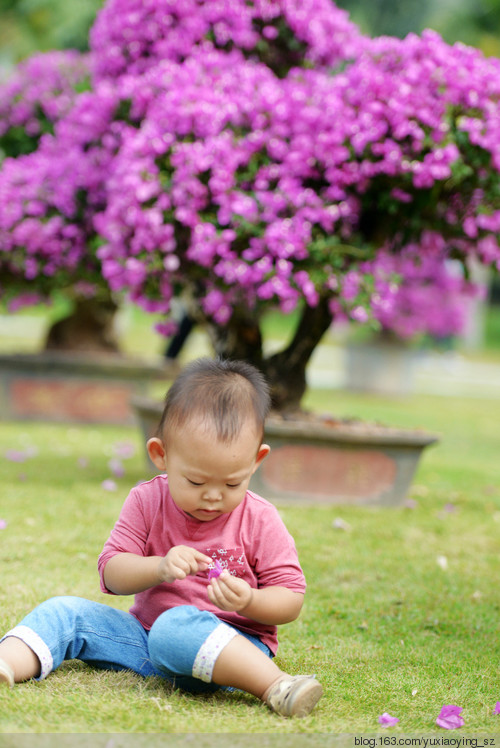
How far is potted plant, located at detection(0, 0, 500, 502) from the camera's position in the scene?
4.90m

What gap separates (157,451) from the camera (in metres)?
2.55

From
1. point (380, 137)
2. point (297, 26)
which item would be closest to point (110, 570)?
point (380, 137)

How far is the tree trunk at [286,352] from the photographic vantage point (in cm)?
568

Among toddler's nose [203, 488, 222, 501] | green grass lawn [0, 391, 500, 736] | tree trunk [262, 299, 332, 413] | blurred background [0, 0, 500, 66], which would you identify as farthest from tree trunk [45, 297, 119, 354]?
blurred background [0, 0, 500, 66]

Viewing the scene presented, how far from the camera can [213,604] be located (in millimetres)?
2479

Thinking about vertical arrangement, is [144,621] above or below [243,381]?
below

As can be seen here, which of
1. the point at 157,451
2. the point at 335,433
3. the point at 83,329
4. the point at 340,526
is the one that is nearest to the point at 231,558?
the point at 157,451

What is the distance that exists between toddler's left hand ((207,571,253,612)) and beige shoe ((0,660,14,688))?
1.70 feet

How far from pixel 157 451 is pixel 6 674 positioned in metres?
0.66

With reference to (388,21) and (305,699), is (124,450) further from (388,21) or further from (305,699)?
(388,21)

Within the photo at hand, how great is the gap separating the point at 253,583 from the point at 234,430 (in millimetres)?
453

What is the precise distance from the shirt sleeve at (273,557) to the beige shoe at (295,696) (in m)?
0.27

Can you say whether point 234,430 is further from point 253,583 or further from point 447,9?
point 447,9

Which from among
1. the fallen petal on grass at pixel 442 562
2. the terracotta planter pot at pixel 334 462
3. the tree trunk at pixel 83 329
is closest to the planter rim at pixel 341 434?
the terracotta planter pot at pixel 334 462
